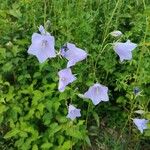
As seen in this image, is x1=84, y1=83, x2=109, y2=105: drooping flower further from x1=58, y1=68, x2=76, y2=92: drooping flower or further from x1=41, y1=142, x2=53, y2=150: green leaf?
Result: x1=41, y1=142, x2=53, y2=150: green leaf

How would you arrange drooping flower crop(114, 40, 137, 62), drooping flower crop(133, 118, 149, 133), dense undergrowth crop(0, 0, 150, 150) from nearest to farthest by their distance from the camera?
drooping flower crop(114, 40, 137, 62) → drooping flower crop(133, 118, 149, 133) → dense undergrowth crop(0, 0, 150, 150)

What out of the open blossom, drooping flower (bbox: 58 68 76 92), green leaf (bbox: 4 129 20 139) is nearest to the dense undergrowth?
green leaf (bbox: 4 129 20 139)

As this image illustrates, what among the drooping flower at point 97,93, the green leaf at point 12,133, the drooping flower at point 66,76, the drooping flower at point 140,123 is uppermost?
the drooping flower at point 66,76

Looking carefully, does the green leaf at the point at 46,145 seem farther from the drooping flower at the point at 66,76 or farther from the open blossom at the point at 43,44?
the open blossom at the point at 43,44

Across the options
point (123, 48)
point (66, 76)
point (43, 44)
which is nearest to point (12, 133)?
point (66, 76)

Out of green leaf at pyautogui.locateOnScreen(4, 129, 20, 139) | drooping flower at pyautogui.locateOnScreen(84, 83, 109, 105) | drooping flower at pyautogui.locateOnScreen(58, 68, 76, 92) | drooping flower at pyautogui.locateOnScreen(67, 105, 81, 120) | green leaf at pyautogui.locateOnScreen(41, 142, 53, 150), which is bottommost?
green leaf at pyautogui.locateOnScreen(41, 142, 53, 150)

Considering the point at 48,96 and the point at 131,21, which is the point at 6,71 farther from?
the point at 131,21

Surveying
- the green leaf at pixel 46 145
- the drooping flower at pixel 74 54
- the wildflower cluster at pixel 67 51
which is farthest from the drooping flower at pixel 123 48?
the green leaf at pixel 46 145

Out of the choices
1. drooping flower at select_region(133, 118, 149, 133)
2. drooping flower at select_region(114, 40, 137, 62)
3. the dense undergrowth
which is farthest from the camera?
the dense undergrowth

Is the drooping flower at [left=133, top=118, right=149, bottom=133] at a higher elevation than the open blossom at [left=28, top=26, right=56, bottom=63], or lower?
lower
